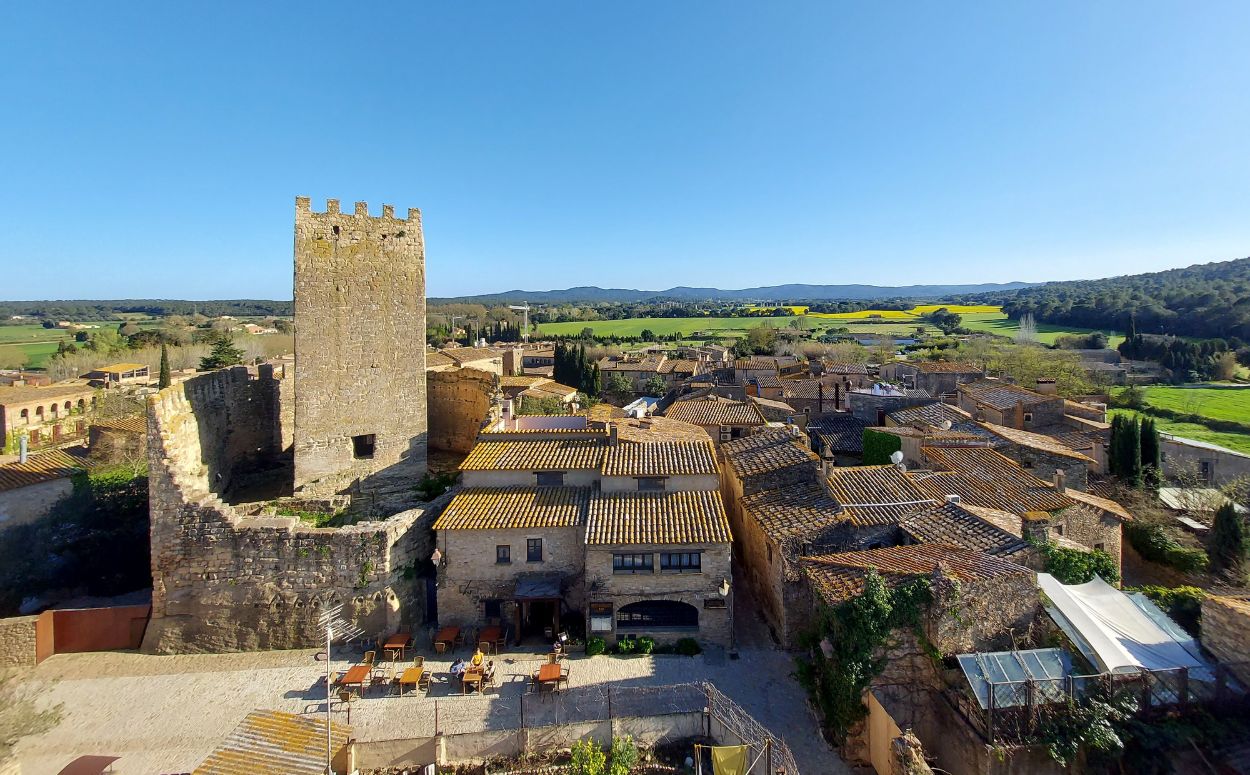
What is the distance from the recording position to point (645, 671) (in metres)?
16.2

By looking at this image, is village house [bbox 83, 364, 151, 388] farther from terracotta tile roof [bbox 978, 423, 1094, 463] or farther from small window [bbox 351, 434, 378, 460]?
terracotta tile roof [bbox 978, 423, 1094, 463]

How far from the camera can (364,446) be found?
22250 mm

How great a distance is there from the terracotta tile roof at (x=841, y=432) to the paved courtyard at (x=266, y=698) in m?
17.5

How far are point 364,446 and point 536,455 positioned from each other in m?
6.64

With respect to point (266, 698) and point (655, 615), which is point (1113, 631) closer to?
point (655, 615)

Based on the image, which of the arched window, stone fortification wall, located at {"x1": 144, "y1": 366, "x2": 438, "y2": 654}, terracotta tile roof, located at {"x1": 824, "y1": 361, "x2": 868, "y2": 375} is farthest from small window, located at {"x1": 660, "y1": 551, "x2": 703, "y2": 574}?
terracotta tile roof, located at {"x1": 824, "y1": 361, "x2": 868, "y2": 375}

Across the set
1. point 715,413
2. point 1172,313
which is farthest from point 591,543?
point 1172,313

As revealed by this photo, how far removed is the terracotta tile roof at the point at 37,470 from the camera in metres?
26.4

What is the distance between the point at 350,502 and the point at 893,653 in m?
17.6

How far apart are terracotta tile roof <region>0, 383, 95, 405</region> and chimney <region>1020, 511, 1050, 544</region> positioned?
5975 cm

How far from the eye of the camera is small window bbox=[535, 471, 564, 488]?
67.5 ft

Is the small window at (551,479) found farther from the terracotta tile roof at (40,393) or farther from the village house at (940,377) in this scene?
the terracotta tile roof at (40,393)

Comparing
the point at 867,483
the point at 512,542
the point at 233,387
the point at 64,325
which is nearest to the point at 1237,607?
the point at 867,483

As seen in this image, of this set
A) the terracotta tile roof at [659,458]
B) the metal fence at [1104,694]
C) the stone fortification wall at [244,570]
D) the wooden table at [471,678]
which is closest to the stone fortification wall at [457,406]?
the terracotta tile roof at [659,458]
